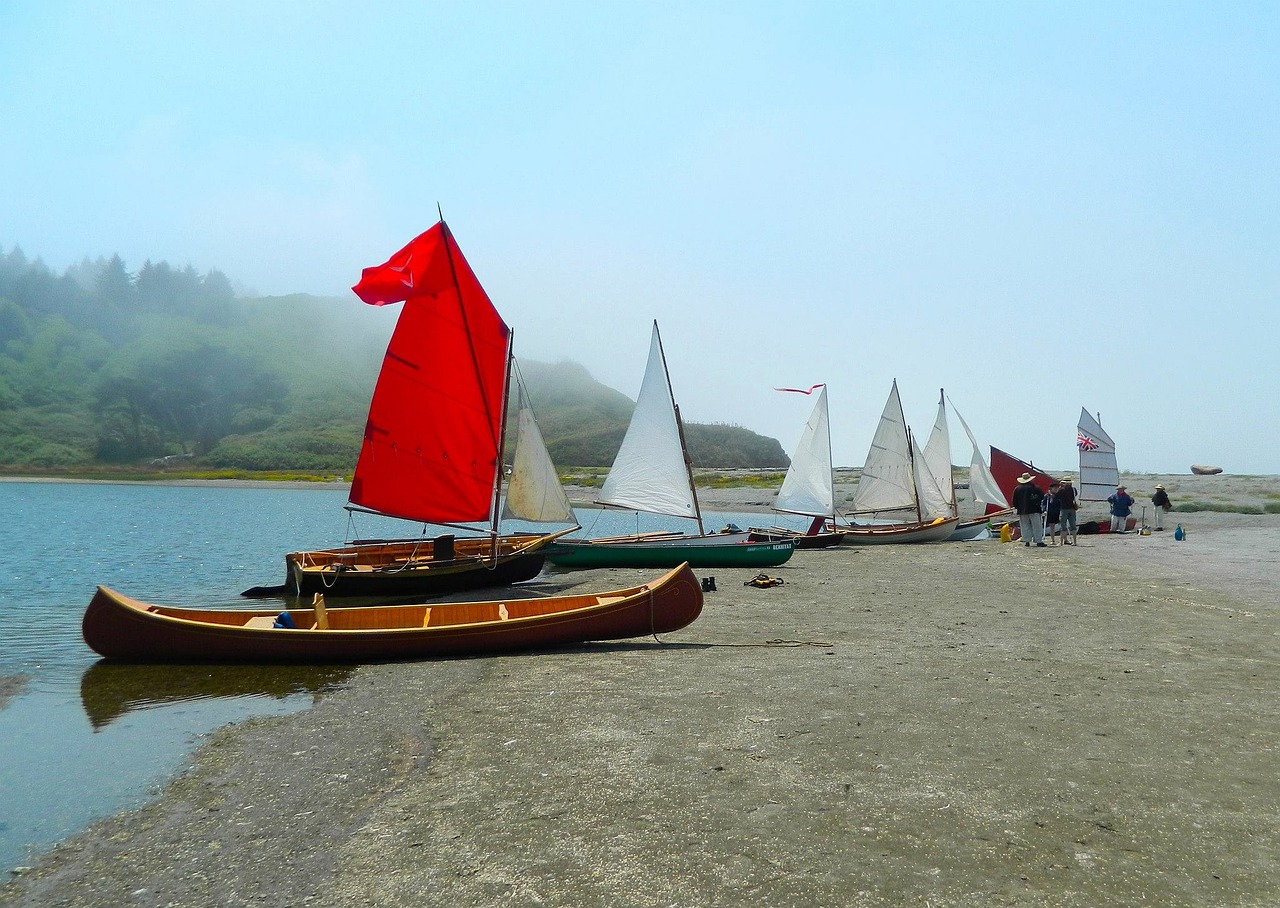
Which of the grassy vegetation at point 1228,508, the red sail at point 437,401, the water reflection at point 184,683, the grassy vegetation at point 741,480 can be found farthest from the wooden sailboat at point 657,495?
the grassy vegetation at point 741,480

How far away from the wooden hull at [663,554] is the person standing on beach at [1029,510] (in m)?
9.42

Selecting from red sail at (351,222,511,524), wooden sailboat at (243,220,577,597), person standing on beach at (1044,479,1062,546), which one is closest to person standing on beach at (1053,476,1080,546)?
person standing on beach at (1044,479,1062,546)

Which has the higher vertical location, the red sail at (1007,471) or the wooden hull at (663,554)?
the red sail at (1007,471)

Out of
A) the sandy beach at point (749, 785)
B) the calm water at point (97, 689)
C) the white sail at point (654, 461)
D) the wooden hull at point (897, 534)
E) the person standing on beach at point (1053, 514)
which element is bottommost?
the calm water at point (97, 689)

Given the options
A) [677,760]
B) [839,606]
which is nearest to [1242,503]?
[839,606]

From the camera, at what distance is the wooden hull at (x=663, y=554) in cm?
2895

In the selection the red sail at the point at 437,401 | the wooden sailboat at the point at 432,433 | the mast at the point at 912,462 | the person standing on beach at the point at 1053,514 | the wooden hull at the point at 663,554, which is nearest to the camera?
the wooden sailboat at the point at 432,433

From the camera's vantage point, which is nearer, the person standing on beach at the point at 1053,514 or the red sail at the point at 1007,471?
the person standing on beach at the point at 1053,514

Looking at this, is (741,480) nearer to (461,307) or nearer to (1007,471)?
(1007,471)

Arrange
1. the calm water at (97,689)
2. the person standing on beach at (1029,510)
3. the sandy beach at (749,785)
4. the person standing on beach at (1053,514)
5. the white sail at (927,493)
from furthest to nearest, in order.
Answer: the white sail at (927,493) < the person standing on beach at (1053,514) < the person standing on beach at (1029,510) < the calm water at (97,689) < the sandy beach at (749,785)

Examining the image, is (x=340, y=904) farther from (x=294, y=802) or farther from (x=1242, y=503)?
(x=1242, y=503)

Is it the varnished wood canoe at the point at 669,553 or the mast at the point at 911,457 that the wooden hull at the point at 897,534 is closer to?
the mast at the point at 911,457

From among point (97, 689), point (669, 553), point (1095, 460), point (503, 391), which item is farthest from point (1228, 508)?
point (97, 689)

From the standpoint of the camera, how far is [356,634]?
14.4m
